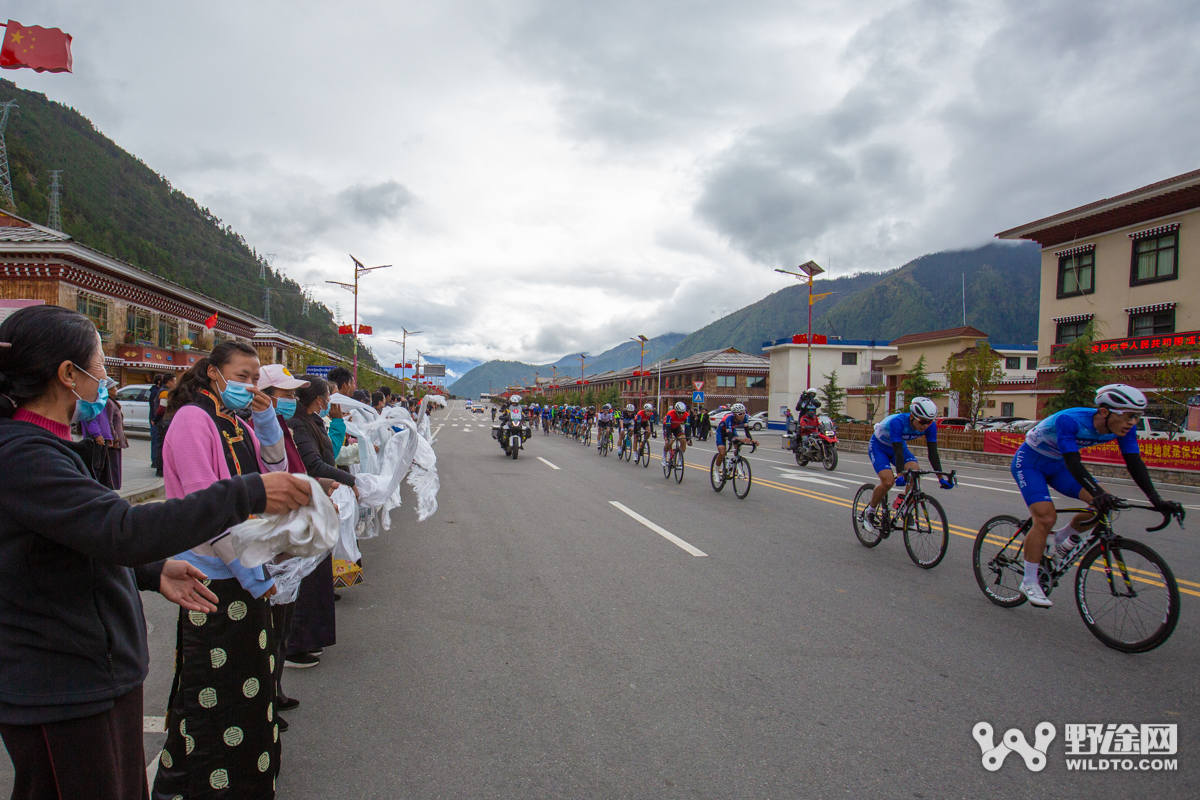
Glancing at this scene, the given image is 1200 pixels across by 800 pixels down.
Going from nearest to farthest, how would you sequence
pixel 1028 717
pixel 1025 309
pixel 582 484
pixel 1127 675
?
1. pixel 1028 717
2. pixel 1127 675
3. pixel 582 484
4. pixel 1025 309

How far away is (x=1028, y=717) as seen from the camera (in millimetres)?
3340

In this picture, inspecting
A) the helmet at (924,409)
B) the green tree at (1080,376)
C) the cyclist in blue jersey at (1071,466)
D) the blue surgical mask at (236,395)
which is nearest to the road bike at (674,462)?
the helmet at (924,409)

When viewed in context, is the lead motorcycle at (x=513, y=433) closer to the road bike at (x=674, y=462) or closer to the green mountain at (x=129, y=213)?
the road bike at (x=674, y=462)

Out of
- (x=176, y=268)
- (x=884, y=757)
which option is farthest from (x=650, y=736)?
(x=176, y=268)

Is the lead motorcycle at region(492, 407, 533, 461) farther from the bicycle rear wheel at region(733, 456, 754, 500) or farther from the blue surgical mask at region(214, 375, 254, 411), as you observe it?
the blue surgical mask at region(214, 375, 254, 411)

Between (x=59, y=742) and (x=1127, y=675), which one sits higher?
(x=59, y=742)

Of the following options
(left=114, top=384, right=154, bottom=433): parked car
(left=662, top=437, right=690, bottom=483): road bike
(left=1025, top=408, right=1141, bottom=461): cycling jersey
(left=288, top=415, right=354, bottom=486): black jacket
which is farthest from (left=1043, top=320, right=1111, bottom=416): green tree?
(left=114, top=384, right=154, bottom=433): parked car

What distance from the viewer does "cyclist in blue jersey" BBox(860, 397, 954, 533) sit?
6219 mm

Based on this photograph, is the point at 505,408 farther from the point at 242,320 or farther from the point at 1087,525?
the point at 242,320

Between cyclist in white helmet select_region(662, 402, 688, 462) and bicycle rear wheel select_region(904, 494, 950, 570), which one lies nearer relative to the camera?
bicycle rear wheel select_region(904, 494, 950, 570)

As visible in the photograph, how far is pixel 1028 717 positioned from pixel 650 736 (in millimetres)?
2086

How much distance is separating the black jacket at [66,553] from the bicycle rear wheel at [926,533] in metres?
6.30

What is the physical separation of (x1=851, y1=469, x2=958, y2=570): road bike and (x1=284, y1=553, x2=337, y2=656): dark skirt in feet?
17.8

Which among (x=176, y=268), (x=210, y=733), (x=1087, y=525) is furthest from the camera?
(x=176, y=268)
